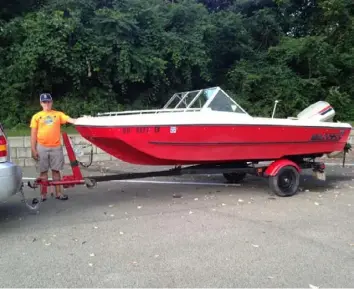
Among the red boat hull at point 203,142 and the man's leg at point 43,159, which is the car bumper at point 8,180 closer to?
the man's leg at point 43,159

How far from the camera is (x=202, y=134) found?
6.52m

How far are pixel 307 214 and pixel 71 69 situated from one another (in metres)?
9.59

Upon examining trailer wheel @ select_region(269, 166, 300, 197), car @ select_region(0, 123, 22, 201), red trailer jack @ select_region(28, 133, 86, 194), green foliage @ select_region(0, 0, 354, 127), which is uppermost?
green foliage @ select_region(0, 0, 354, 127)

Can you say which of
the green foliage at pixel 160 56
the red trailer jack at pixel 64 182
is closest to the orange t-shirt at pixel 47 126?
the red trailer jack at pixel 64 182

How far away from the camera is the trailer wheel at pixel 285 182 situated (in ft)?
23.7

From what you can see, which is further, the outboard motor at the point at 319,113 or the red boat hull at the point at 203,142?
the outboard motor at the point at 319,113

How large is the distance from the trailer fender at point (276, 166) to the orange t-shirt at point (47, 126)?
358cm

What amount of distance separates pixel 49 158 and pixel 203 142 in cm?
236

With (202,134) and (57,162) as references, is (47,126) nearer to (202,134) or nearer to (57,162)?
(57,162)

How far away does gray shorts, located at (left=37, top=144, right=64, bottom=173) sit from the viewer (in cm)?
618

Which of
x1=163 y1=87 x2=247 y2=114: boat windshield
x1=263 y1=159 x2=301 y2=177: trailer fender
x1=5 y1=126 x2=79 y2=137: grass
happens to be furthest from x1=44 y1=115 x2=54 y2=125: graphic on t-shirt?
x1=5 y1=126 x2=79 y2=137: grass

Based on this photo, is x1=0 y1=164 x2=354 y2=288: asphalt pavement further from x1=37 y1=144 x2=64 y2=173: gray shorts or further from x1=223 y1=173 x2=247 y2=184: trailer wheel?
x1=223 y1=173 x2=247 y2=184: trailer wheel

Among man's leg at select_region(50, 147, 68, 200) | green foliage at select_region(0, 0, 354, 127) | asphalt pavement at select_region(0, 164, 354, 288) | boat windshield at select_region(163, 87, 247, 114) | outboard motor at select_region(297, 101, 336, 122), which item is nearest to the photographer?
asphalt pavement at select_region(0, 164, 354, 288)

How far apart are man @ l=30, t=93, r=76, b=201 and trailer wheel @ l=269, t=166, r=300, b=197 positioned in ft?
11.6
